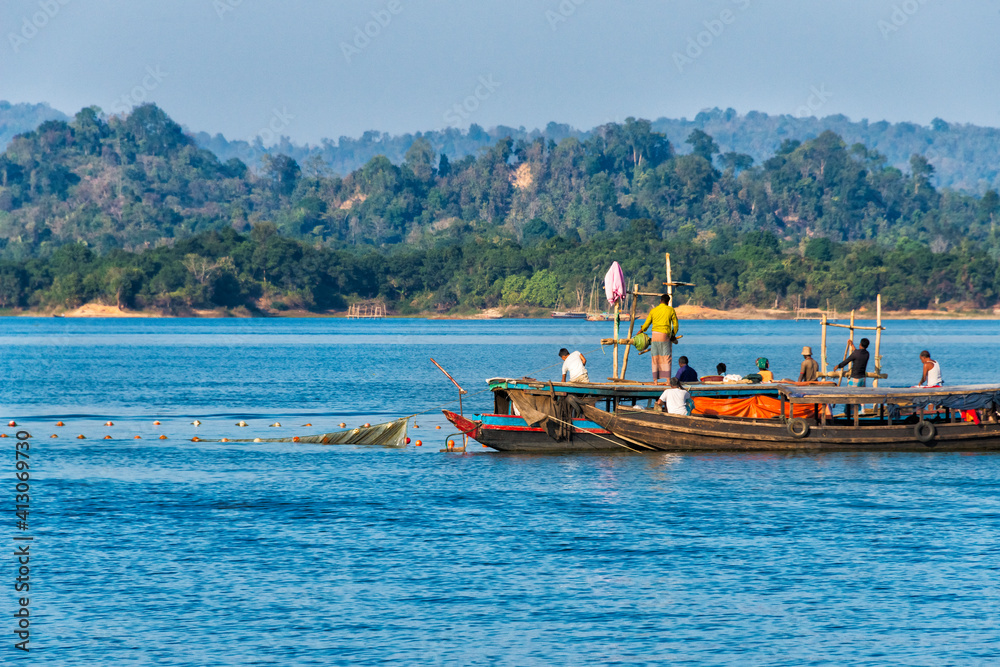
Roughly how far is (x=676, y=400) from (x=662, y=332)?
79.4 inches

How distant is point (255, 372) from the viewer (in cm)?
8956

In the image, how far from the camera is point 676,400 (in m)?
38.0

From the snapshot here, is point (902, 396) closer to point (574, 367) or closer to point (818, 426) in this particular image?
point (818, 426)

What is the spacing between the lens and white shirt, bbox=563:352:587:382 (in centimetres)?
3919

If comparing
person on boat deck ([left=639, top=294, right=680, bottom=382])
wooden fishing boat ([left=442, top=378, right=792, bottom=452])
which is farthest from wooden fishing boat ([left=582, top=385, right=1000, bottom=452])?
person on boat deck ([left=639, top=294, right=680, bottom=382])

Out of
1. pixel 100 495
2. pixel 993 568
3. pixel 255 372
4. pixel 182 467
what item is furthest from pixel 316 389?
pixel 993 568

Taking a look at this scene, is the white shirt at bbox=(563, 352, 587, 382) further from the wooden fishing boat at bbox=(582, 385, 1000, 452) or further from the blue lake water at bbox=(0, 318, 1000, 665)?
the blue lake water at bbox=(0, 318, 1000, 665)

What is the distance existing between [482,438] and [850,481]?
1106cm

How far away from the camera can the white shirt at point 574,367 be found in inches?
1543

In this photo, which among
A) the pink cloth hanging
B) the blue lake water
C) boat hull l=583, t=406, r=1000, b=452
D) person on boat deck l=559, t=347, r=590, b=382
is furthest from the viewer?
person on boat deck l=559, t=347, r=590, b=382

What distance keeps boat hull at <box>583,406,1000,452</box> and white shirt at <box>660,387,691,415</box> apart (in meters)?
0.23

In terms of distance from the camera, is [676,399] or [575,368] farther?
[575,368]

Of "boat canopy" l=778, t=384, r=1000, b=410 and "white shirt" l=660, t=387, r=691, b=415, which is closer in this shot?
"boat canopy" l=778, t=384, r=1000, b=410

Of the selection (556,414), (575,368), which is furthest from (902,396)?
(556,414)
